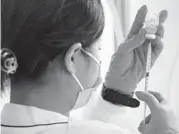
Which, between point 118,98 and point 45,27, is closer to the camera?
point 45,27

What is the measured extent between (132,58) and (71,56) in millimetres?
263

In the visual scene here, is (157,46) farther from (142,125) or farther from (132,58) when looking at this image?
(142,125)

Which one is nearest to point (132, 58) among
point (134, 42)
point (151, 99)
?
point (134, 42)

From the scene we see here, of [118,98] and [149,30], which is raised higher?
[149,30]

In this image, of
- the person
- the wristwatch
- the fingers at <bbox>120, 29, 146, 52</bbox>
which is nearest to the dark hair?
the person

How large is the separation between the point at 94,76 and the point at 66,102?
114mm

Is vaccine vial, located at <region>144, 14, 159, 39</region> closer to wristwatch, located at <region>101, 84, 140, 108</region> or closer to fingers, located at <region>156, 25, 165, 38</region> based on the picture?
fingers, located at <region>156, 25, 165, 38</region>

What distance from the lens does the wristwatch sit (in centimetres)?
91

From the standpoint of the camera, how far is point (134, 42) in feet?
2.82

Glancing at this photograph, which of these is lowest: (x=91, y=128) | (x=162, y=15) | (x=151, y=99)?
(x=91, y=128)

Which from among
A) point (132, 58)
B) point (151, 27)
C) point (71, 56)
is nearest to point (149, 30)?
point (151, 27)

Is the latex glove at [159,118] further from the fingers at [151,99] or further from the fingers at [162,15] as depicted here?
the fingers at [162,15]

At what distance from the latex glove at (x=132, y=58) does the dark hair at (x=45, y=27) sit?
0.17 m

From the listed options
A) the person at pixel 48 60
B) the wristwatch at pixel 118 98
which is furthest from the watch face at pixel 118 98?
the person at pixel 48 60
